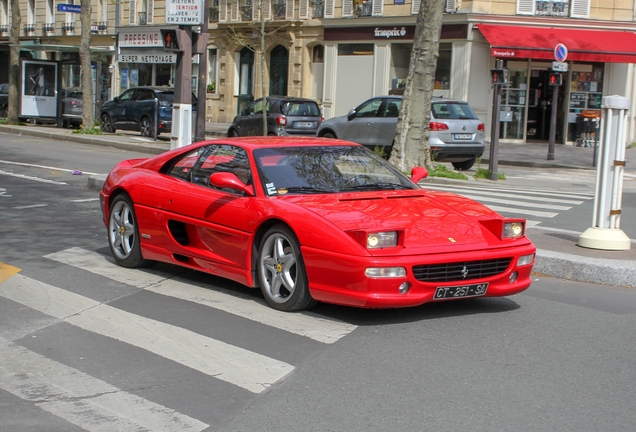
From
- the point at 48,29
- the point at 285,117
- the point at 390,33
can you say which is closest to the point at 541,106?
the point at 390,33

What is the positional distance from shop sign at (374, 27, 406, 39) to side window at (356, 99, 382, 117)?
1317 cm

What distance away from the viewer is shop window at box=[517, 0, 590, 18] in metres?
31.4

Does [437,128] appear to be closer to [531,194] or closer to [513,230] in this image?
[531,194]

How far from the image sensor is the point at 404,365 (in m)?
5.48

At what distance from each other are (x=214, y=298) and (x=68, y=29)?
46.5 m

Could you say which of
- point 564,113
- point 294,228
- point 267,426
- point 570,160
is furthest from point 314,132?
point 267,426

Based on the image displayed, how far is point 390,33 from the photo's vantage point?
34312 mm

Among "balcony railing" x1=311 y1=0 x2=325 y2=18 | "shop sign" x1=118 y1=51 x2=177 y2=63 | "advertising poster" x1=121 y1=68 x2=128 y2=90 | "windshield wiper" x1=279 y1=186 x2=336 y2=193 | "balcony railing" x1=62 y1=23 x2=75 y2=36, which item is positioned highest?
"balcony railing" x1=311 y1=0 x2=325 y2=18

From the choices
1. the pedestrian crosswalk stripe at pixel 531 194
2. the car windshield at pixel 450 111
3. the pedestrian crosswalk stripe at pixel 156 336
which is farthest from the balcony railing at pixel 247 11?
the pedestrian crosswalk stripe at pixel 156 336

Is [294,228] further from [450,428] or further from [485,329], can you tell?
[450,428]

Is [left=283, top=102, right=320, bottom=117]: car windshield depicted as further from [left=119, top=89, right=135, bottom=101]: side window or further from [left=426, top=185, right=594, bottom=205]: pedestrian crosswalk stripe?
[left=426, top=185, right=594, bottom=205]: pedestrian crosswalk stripe

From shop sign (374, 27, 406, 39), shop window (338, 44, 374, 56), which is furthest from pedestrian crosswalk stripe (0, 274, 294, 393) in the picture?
shop window (338, 44, 374, 56)

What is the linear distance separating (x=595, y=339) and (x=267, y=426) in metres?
2.77

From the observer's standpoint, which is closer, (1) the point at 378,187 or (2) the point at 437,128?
(1) the point at 378,187
